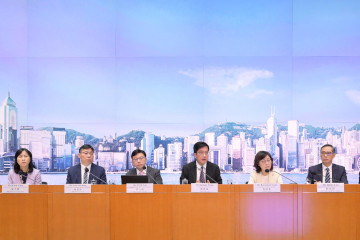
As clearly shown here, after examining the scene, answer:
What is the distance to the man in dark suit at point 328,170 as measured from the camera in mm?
4707

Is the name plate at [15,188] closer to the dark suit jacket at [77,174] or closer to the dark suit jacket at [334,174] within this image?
the dark suit jacket at [77,174]

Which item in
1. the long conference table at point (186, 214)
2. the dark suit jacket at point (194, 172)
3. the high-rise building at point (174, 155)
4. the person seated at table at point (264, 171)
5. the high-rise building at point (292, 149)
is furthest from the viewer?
the high-rise building at point (174, 155)

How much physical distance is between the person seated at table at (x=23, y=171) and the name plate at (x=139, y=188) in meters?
1.32

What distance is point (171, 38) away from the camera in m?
5.93

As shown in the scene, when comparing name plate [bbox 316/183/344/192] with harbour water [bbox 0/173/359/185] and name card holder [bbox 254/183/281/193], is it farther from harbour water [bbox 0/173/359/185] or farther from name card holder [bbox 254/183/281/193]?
harbour water [bbox 0/173/359/185]

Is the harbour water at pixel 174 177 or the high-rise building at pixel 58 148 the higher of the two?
the high-rise building at pixel 58 148

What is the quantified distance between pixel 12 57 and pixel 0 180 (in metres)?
1.73

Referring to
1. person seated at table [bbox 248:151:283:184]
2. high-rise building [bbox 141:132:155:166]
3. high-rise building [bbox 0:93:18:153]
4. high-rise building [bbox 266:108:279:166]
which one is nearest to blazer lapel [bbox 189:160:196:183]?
person seated at table [bbox 248:151:283:184]

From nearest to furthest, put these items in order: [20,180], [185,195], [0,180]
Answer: [185,195] → [20,180] → [0,180]

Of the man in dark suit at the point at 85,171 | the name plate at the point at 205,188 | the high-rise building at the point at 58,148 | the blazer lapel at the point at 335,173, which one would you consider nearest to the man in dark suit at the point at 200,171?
the name plate at the point at 205,188

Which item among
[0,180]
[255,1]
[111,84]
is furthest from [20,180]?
[255,1]

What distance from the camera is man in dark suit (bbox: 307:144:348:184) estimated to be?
471 centimetres

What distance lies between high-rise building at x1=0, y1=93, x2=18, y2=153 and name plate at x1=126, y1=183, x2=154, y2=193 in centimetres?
272

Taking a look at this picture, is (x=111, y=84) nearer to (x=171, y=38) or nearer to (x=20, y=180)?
(x=171, y=38)
